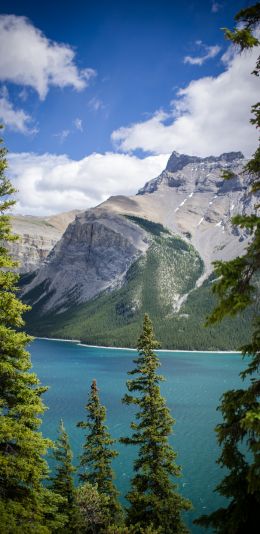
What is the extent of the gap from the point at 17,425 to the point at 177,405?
9164cm

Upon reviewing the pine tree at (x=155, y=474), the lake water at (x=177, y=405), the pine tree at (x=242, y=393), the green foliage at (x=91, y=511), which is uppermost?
the pine tree at (x=242, y=393)

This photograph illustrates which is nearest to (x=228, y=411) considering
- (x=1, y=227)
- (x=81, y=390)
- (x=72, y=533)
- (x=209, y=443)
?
(x=1, y=227)

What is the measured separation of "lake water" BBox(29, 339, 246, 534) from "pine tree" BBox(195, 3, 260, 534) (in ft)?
129

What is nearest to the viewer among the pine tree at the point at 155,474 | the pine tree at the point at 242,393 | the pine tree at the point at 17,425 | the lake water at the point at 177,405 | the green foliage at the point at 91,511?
the pine tree at the point at 242,393

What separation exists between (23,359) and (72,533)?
51.3ft

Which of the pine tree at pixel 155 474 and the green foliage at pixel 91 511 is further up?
the pine tree at pixel 155 474

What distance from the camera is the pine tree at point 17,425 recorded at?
14109 millimetres

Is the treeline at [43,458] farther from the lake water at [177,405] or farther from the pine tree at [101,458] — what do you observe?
the lake water at [177,405]

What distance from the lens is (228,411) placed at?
942 cm

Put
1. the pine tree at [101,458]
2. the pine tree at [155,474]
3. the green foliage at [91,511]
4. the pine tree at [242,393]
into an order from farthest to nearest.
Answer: the pine tree at [101,458], the green foliage at [91,511], the pine tree at [155,474], the pine tree at [242,393]

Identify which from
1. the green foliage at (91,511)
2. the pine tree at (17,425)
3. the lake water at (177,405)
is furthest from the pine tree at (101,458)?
the lake water at (177,405)

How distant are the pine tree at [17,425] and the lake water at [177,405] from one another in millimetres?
35533

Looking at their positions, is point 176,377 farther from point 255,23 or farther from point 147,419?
point 255,23

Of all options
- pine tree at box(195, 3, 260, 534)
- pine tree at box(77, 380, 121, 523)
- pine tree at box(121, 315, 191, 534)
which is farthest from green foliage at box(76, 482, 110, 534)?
pine tree at box(195, 3, 260, 534)
